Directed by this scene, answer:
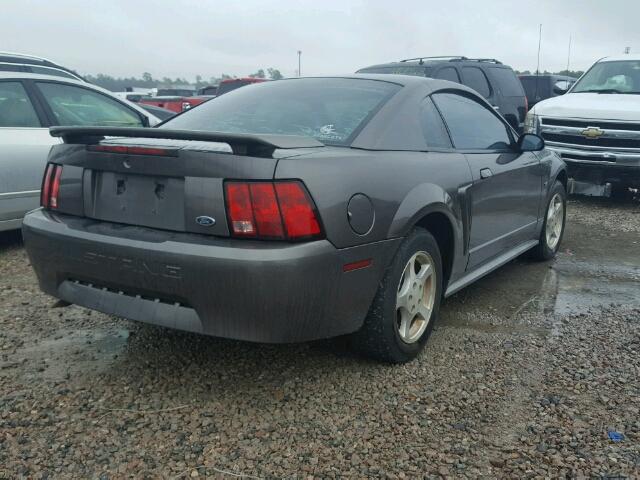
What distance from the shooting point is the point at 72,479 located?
2264 millimetres

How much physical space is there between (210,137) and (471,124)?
2.12 m

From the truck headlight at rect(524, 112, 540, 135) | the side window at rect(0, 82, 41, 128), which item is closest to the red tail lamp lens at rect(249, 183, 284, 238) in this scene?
the side window at rect(0, 82, 41, 128)

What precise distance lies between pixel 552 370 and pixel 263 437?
156 cm

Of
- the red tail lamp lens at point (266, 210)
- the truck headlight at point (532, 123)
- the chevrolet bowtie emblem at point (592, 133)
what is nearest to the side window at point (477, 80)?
the truck headlight at point (532, 123)

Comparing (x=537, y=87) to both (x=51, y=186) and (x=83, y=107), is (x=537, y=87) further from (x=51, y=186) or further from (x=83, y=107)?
(x=51, y=186)

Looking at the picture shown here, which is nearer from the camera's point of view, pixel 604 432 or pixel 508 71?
pixel 604 432

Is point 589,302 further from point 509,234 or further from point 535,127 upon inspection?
point 535,127

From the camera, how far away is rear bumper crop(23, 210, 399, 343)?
252 centimetres

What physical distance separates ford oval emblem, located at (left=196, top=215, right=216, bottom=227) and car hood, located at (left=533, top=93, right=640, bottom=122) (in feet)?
22.0

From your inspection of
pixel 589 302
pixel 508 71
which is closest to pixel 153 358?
pixel 589 302

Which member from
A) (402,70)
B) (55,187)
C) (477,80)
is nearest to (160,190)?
(55,187)

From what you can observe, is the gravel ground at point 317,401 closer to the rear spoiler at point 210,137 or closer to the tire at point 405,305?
the tire at point 405,305

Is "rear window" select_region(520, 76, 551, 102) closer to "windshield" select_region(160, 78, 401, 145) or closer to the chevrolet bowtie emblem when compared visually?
the chevrolet bowtie emblem

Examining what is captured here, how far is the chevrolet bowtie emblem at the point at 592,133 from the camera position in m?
7.87
